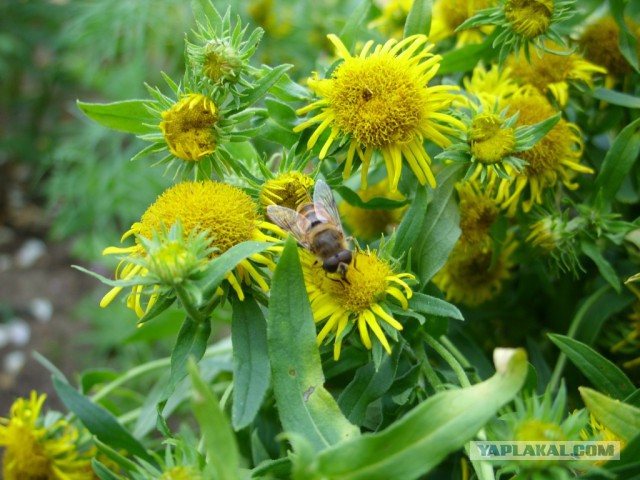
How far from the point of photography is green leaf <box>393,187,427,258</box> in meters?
0.79

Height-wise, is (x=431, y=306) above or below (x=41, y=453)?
above

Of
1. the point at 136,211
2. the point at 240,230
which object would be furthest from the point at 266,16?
the point at 240,230

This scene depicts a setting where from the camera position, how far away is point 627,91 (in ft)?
3.34

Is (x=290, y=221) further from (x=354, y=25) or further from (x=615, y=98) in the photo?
(x=615, y=98)

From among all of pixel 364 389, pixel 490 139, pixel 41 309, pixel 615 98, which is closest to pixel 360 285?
pixel 364 389

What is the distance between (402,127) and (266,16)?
107 centimetres

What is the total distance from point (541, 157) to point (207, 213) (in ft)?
1.33

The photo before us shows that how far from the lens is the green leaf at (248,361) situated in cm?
65

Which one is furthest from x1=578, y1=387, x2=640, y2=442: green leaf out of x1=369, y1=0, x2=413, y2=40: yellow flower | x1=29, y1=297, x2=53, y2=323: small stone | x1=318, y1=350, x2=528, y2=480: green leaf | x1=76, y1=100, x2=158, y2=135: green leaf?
x1=29, y1=297, x2=53, y2=323: small stone

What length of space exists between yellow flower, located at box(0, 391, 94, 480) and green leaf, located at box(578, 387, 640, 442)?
1.97 feet

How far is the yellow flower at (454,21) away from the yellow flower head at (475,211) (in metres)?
0.26

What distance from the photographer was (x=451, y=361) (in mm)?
739

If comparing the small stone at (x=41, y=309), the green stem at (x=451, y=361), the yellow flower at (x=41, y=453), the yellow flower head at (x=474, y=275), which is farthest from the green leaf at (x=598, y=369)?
the small stone at (x=41, y=309)

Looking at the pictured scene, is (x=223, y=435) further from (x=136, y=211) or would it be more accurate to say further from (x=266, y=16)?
(x=136, y=211)
